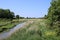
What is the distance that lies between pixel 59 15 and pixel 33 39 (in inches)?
307

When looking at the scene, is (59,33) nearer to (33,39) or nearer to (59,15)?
(59,15)

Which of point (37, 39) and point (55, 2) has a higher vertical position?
point (55, 2)

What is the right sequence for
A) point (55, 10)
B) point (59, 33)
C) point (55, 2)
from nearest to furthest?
point (59, 33), point (55, 10), point (55, 2)

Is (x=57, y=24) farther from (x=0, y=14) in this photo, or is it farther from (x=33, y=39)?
(x=0, y=14)

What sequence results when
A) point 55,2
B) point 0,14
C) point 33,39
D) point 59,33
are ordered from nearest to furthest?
1. point 33,39
2. point 59,33
3. point 55,2
4. point 0,14

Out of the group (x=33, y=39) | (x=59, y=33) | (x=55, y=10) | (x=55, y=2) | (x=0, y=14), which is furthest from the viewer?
(x=0, y=14)

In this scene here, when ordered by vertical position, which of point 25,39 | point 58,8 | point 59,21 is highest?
point 58,8

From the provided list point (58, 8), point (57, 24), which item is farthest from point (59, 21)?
point (58, 8)

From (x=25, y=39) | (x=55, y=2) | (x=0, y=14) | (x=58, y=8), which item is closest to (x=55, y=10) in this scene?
(x=58, y=8)

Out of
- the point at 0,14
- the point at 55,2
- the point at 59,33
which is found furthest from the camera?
the point at 0,14

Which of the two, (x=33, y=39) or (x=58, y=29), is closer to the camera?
(x=33, y=39)

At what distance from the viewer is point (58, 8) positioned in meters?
25.0

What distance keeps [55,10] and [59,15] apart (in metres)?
1.05

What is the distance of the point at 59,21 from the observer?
26.7 meters
